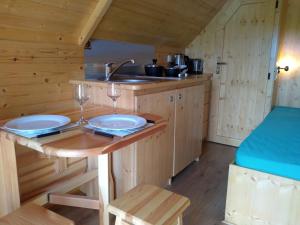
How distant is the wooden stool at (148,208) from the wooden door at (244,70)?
94.3 inches

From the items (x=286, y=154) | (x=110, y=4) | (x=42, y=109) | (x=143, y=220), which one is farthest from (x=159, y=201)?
(x=110, y=4)

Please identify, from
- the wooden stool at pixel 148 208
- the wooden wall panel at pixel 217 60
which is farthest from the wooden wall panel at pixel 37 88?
the wooden wall panel at pixel 217 60

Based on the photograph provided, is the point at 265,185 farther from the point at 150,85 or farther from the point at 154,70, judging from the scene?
the point at 154,70

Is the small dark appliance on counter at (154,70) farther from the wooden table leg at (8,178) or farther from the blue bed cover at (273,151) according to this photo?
the wooden table leg at (8,178)

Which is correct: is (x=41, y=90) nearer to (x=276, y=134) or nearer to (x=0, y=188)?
(x=0, y=188)

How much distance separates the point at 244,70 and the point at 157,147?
186 cm

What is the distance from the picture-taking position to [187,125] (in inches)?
103

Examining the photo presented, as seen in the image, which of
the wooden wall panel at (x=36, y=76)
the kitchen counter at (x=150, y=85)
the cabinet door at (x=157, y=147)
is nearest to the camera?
the wooden wall panel at (x=36, y=76)

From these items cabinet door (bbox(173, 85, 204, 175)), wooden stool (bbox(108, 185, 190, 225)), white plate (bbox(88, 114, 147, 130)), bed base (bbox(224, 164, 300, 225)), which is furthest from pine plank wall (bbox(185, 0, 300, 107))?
wooden stool (bbox(108, 185, 190, 225))

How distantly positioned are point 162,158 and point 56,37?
4.31ft

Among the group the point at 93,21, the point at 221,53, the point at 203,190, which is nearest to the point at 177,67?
the point at 221,53

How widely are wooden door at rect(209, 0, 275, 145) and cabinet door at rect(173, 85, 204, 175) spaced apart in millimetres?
768

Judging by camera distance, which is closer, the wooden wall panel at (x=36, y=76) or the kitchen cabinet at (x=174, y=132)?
the wooden wall panel at (x=36, y=76)

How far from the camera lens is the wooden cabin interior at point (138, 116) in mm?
1312
